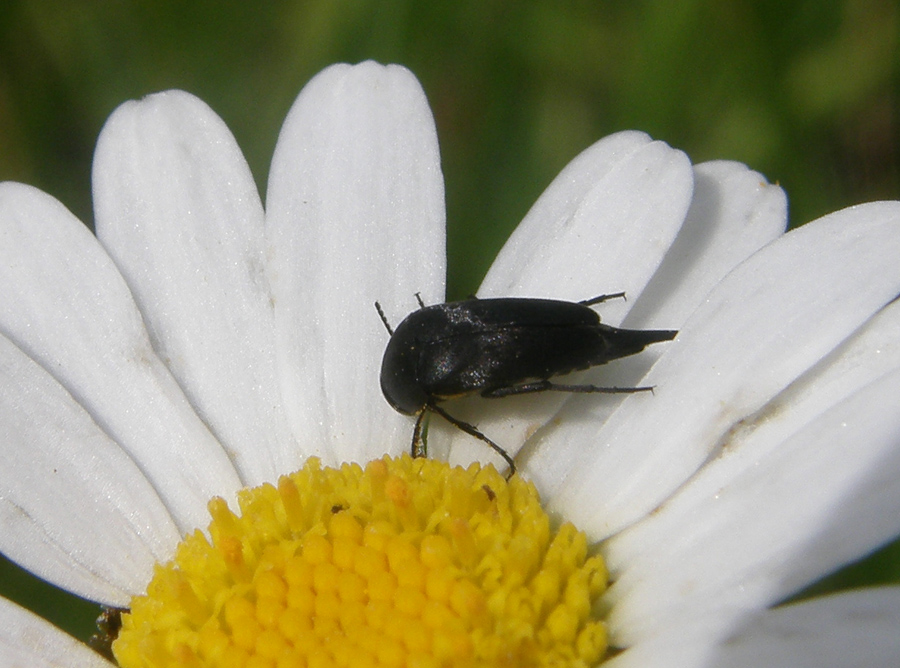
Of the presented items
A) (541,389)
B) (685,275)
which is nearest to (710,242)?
(685,275)

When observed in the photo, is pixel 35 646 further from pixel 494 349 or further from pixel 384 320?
pixel 494 349

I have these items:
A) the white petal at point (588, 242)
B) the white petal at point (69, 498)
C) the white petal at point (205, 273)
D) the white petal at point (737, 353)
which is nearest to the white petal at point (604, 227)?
the white petal at point (588, 242)

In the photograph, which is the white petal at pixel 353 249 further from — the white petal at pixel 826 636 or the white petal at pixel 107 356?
the white petal at pixel 826 636

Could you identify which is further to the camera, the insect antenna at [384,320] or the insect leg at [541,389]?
the insect antenna at [384,320]

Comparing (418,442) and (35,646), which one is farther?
(418,442)

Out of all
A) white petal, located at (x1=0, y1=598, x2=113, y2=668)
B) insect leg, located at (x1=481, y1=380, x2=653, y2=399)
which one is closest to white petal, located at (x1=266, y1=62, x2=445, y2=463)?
insect leg, located at (x1=481, y1=380, x2=653, y2=399)

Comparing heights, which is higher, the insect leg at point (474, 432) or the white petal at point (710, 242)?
the white petal at point (710, 242)
